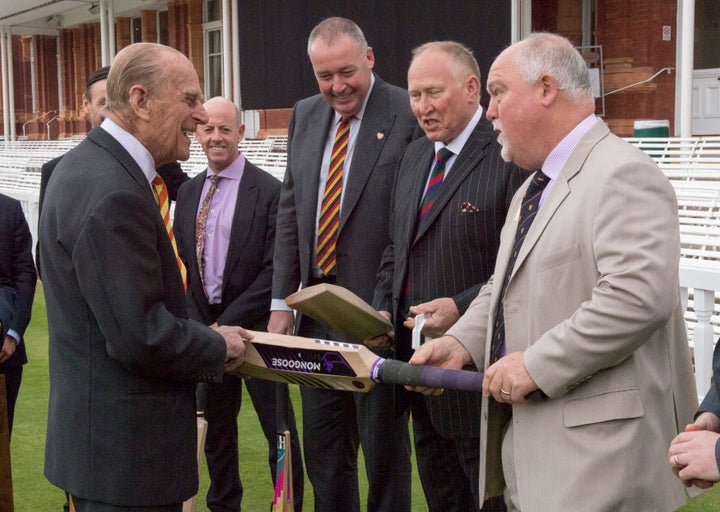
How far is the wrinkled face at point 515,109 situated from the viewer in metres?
2.38

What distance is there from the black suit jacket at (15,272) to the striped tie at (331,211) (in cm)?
133

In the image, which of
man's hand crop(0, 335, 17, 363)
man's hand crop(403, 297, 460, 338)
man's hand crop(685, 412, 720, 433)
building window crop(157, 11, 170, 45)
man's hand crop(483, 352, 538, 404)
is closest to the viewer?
man's hand crop(685, 412, 720, 433)

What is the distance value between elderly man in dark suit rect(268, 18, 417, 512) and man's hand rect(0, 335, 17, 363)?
111 cm

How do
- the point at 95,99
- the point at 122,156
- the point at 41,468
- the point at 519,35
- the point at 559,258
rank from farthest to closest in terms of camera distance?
the point at 519,35
the point at 41,468
the point at 95,99
the point at 122,156
the point at 559,258

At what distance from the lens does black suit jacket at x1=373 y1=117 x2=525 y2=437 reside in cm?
315


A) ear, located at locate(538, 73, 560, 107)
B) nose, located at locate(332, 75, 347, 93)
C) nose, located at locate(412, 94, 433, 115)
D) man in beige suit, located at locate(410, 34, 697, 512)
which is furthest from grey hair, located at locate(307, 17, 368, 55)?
ear, located at locate(538, 73, 560, 107)

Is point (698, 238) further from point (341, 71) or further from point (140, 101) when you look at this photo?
point (140, 101)

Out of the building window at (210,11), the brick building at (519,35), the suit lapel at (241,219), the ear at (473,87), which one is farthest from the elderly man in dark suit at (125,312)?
the building window at (210,11)

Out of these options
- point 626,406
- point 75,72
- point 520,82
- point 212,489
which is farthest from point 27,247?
point 75,72

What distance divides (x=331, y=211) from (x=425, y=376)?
1.50 meters

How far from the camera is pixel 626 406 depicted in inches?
88.7

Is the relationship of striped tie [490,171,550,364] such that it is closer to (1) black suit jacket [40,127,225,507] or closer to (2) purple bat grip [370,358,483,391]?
(2) purple bat grip [370,358,483,391]

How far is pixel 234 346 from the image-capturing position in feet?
8.77

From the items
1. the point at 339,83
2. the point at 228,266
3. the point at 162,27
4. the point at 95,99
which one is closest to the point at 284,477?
the point at 228,266
